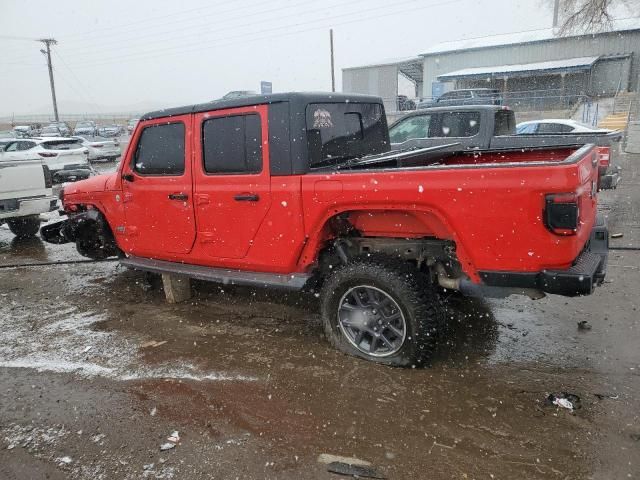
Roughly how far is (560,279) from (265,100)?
2.44 meters

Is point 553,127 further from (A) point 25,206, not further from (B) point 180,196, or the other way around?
(A) point 25,206

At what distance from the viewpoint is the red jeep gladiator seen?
2.93 meters

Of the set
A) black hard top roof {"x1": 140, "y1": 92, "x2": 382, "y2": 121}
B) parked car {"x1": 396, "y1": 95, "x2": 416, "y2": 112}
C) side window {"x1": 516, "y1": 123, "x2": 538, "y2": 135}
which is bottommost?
side window {"x1": 516, "y1": 123, "x2": 538, "y2": 135}

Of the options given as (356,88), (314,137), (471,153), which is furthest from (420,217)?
(356,88)

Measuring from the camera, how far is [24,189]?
7.97m

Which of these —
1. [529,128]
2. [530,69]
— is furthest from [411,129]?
[530,69]

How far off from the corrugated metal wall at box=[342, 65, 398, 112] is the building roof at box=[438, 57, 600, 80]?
7181 millimetres

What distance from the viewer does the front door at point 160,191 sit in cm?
439

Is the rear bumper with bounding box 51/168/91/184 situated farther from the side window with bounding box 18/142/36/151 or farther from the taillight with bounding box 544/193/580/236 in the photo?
the taillight with bounding box 544/193/580/236

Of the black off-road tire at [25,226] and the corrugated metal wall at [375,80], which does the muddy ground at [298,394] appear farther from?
the corrugated metal wall at [375,80]

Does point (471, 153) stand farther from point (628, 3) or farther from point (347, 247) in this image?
point (628, 3)

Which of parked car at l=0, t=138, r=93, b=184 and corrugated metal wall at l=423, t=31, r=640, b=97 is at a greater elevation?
corrugated metal wall at l=423, t=31, r=640, b=97

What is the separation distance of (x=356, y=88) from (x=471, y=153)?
4180 cm

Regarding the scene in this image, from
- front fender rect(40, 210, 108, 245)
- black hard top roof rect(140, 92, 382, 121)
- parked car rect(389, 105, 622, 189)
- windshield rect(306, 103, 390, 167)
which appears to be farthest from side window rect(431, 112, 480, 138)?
front fender rect(40, 210, 108, 245)
